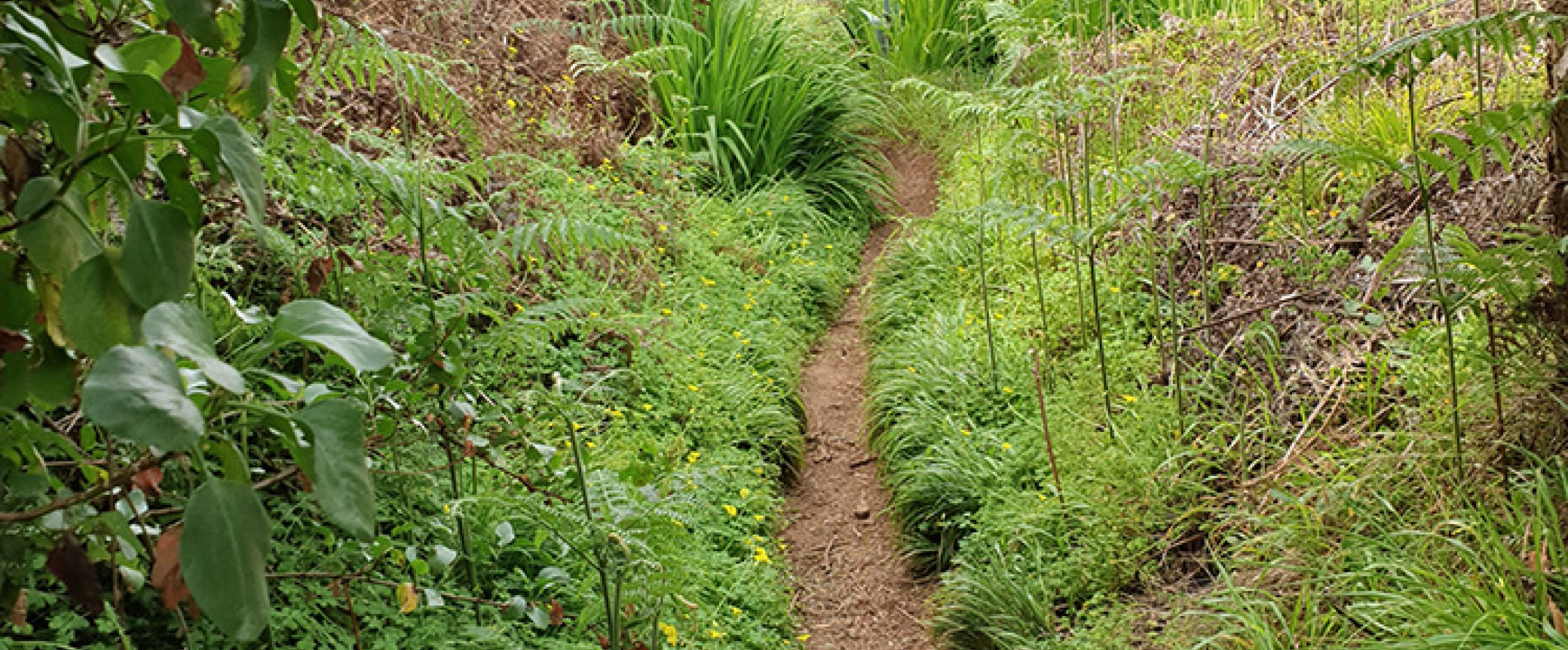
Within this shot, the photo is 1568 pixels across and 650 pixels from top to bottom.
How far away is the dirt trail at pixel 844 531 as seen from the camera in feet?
14.1

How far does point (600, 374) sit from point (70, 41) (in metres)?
3.81

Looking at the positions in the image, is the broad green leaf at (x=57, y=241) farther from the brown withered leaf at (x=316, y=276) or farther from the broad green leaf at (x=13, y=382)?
the brown withered leaf at (x=316, y=276)

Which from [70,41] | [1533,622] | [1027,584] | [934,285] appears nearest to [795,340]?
[934,285]

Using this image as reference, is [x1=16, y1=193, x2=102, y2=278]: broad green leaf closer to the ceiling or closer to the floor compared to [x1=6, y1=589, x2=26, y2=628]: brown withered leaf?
closer to the ceiling

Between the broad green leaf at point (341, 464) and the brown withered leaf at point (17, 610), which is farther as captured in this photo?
the brown withered leaf at point (17, 610)

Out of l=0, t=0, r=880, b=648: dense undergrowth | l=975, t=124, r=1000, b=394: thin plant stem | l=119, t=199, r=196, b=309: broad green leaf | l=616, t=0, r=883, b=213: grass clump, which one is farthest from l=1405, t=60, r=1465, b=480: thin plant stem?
l=616, t=0, r=883, b=213: grass clump

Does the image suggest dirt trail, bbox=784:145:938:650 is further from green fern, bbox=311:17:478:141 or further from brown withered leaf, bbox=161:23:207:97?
brown withered leaf, bbox=161:23:207:97

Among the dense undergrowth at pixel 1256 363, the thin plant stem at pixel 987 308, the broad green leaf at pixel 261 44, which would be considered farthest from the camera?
the thin plant stem at pixel 987 308

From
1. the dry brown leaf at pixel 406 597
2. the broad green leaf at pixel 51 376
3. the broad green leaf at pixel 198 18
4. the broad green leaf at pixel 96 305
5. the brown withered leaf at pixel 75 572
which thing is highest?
the broad green leaf at pixel 198 18

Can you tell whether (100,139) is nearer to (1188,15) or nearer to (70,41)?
(70,41)

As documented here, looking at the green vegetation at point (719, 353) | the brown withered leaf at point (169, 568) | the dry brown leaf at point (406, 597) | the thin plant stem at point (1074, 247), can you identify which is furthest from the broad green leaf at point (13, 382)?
the thin plant stem at point (1074, 247)

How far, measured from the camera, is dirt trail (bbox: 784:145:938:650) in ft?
14.1

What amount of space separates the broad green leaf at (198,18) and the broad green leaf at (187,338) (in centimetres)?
21

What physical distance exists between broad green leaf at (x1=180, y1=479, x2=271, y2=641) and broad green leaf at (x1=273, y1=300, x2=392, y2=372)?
111 millimetres
